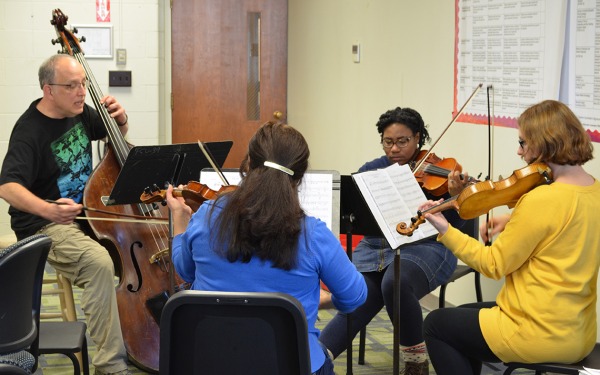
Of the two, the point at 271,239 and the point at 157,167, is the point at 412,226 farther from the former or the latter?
the point at 157,167

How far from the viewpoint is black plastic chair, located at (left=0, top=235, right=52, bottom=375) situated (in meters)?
1.96

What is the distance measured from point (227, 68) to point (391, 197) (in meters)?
3.83

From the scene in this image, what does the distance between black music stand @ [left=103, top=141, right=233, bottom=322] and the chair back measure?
80 cm

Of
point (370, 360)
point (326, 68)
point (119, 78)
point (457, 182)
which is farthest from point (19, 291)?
point (326, 68)

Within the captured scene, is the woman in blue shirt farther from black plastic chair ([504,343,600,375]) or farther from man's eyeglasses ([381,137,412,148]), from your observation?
man's eyeglasses ([381,137,412,148])

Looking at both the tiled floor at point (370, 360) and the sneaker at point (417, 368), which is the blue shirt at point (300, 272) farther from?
the tiled floor at point (370, 360)

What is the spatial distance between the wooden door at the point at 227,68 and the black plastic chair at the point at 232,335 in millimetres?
4361

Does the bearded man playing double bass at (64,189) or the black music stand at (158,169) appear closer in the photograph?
the black music stand at (158,169)

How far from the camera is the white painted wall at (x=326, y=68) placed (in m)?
4.18

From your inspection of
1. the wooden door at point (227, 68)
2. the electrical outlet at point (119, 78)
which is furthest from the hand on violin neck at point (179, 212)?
the wooden door at point (227, 68)

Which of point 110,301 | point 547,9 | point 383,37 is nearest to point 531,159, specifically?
point 547,9

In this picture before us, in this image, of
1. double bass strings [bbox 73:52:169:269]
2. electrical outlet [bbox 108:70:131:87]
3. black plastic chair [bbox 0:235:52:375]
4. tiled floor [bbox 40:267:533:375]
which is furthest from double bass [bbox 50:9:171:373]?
electrical outlet [bbox 108:70:131:87]

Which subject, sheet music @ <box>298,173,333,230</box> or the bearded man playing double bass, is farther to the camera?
the bearded man playing double bass

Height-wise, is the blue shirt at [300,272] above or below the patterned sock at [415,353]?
above
